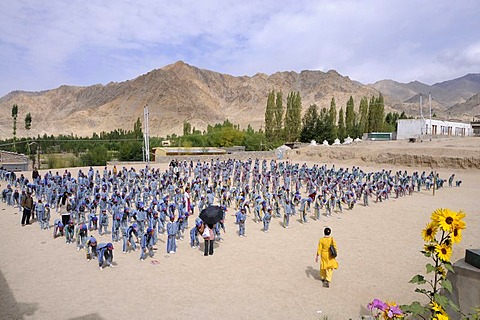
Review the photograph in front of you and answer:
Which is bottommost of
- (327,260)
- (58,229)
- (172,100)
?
(58,229)

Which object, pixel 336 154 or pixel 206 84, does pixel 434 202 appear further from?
pixel 206 84

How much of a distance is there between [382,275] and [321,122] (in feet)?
157

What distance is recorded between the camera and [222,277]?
901cm

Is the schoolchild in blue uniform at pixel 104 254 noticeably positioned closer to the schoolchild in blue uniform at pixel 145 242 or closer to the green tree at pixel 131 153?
the schoolchild in blue uniform at pixel 145 242

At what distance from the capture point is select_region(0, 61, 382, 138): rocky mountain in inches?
4970

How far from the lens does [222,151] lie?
45125mm

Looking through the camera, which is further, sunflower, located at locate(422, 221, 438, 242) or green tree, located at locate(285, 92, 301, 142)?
green tree, located at locate(285, 92, 301, 142)

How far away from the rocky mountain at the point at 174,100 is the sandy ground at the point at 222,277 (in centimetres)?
10353

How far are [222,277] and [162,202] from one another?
227 inches

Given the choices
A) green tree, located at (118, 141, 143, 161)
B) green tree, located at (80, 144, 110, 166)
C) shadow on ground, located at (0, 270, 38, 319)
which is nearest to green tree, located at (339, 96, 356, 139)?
green tree, located at (118, 141, 143, 161)

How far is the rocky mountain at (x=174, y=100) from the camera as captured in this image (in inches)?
4970

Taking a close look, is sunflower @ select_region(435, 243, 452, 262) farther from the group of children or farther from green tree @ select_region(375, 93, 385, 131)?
green tree @ select_region(375, 93, 385, 131)

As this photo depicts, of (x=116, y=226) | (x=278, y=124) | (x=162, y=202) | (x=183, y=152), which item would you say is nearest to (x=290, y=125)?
(x=278, y=124)

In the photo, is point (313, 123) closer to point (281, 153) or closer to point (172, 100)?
point (281, 153)
